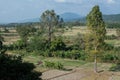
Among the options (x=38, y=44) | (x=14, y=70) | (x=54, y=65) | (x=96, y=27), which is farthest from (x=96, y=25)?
(x=14, y=70)

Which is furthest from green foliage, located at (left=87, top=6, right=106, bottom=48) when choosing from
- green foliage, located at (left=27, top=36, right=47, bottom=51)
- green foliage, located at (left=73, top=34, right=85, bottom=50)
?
green foliage, located at (left=73, top=34, right=85, bottom=50)

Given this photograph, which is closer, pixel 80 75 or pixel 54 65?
pixel 80 75

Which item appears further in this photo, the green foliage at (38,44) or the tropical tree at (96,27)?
the green foliage at (38,44)

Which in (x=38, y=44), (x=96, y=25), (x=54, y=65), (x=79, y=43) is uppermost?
(x=96, y=25)

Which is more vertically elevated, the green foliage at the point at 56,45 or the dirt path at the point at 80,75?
the green foliage at the point at 56,45

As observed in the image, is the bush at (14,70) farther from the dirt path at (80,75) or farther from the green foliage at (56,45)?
the green foliage at (56,45)

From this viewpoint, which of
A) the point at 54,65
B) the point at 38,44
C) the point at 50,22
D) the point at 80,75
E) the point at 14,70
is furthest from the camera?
the point at 50,22

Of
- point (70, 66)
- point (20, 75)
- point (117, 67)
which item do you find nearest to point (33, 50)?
point (70, 66)

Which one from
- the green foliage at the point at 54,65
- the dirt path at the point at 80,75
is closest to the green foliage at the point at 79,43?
the green foliage at the point at 54,65

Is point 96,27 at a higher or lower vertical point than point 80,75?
higher

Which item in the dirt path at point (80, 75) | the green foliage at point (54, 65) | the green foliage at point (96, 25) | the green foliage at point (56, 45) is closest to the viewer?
the dirt path at point (80, 75)

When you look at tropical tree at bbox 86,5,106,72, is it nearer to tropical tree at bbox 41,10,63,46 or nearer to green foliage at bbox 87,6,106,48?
green foliage at bbox 87,6,106,48

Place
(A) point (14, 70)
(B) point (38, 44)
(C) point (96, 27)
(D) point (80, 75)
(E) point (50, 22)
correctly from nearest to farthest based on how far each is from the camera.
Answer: (A) point (14, 70) < (D) point (80, 75) < (C) point (96, 27) < (B) point (38, 44) < (E) point (50, 22)

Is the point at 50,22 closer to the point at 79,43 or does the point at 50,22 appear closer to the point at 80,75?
the point at 79,43
